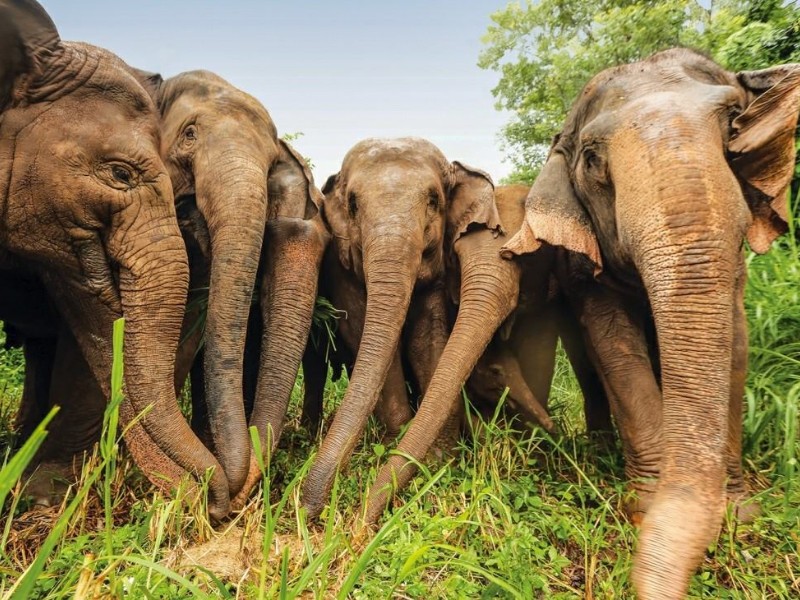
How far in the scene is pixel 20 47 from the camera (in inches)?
89.7

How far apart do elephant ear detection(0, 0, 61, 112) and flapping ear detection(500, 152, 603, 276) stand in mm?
2170

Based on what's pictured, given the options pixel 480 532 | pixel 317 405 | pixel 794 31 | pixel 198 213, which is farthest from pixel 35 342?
pixel 794 31

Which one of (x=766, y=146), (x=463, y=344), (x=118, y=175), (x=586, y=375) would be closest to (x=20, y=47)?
(x=118, y=175)

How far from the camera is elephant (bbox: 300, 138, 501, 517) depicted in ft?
9.05

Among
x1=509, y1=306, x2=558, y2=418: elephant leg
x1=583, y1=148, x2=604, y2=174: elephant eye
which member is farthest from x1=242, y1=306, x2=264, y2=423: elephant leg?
x1=583, y1=148, x2=604, y2=174: elephant eye

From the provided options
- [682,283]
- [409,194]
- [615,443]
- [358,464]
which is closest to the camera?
[682,283]

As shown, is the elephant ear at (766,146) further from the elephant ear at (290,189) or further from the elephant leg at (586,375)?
the elephant ear at (290,189)

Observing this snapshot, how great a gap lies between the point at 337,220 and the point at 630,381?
188 centimetres

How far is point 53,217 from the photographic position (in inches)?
90.4

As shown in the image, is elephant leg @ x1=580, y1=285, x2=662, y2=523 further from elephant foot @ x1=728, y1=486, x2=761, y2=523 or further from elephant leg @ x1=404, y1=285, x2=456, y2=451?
elephant leg @ x1=404, y1=285, x2=456, y2=451

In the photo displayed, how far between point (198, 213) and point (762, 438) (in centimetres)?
316

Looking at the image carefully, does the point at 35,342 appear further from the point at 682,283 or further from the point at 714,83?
the point at 714,83

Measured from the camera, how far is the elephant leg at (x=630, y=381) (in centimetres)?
264

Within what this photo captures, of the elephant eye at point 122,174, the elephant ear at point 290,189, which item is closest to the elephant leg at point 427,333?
the elephant ear at point 290,189
